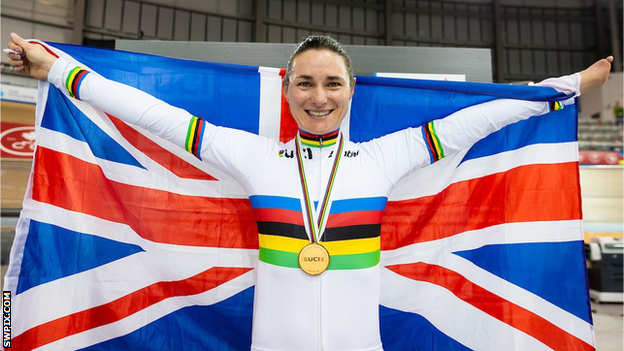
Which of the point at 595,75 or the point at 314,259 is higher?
the point at 595,75

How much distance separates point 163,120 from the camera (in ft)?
4.78

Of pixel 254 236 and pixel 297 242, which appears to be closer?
pixel 297 242

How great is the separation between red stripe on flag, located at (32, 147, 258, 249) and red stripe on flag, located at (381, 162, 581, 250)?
72 cm

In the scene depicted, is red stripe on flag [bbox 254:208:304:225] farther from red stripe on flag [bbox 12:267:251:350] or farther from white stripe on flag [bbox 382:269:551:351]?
white stripe on flag [bbox 382:269:551:351]

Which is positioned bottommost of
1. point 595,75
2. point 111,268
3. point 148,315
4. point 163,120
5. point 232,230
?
point 148,315

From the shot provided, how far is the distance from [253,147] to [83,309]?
1004mm

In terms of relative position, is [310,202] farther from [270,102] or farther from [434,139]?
[270,102]

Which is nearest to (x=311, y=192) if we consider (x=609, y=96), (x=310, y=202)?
(x=310, y=202)

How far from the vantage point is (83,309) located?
1.62m

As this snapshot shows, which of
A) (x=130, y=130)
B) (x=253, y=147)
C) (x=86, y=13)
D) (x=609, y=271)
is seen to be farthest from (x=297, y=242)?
(x=86, y=13)

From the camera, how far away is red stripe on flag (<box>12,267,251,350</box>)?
60.6 inches

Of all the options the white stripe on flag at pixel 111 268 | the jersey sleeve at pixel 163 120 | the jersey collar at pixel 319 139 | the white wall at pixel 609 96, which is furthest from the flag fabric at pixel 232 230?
the white wall at pixel 609 96

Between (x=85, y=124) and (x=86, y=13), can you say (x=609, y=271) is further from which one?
(x=86, y=13)

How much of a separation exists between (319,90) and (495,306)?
3.99ft
